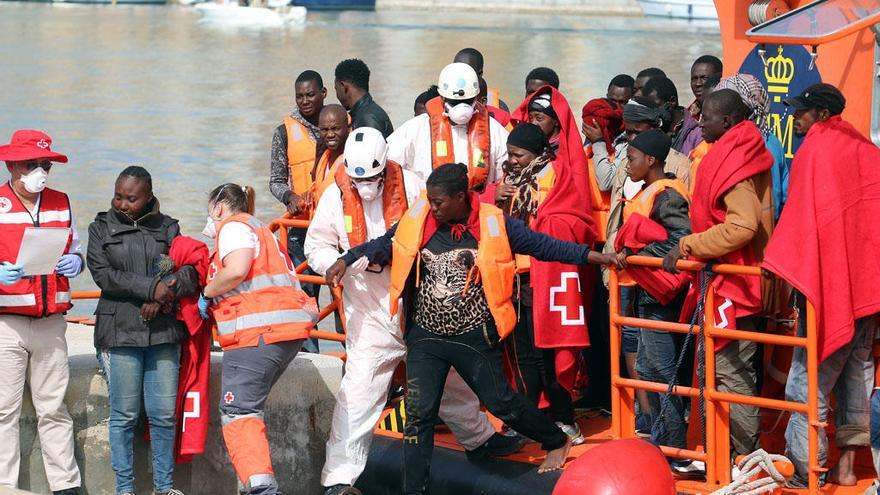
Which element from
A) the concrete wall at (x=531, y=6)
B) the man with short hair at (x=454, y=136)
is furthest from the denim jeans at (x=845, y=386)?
the concrete wall at (x=531, y=6)

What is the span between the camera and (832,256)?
6.61 m

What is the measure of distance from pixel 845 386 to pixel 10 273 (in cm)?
420

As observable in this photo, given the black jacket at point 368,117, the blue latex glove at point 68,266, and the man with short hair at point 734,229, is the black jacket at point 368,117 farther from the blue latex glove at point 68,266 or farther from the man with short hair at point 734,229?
the man with short hair at point 734,229

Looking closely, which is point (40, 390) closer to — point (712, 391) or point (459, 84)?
point (459, 84)

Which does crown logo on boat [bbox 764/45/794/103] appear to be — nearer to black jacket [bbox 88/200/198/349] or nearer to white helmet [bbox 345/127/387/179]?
white helmet [bbox 345/127/387/179]

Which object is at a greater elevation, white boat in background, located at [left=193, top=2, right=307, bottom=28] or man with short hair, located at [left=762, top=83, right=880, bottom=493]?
white boat in background, located at [left=193, top=2, right=307, bottom=28]

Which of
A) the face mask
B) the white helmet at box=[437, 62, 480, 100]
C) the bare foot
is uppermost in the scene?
the white helmet at box=[437, 62, 480, 100]

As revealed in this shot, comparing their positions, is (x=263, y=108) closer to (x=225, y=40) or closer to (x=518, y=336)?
(x=225, y=40)

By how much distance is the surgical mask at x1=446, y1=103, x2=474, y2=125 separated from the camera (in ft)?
27.8

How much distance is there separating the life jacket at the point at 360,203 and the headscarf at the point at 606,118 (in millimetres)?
1456

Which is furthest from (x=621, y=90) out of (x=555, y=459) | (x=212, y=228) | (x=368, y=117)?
(x=212, y=228)

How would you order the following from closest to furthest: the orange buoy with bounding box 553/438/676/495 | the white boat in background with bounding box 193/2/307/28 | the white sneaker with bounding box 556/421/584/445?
the orange buoy with bounding box 553/438/676/495 → the white sneaker with bounding box 556/421/584/445 → the white boat in background with bounding box 193/2/307/28

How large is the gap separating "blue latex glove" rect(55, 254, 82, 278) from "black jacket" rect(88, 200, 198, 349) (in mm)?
91

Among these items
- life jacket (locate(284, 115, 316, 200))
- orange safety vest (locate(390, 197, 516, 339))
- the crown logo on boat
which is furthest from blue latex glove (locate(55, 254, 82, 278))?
the crown logo on boat
